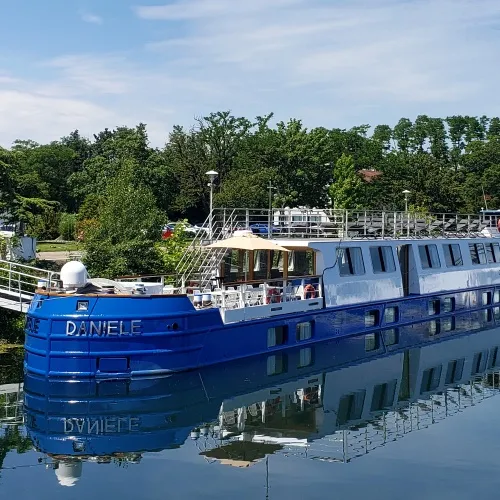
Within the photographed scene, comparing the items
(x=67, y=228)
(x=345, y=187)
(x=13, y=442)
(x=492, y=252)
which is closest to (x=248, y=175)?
(x=345, y=187)

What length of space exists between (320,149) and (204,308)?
42144 millimetres

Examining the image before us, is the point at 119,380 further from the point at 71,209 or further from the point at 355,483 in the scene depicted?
the point at 71,209

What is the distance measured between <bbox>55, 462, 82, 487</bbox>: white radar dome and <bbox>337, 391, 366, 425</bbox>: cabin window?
20.8ft

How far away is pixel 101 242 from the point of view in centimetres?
2948

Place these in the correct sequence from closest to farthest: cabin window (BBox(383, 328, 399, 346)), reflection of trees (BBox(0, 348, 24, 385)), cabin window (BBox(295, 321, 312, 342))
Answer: reflection of trees (BBox(0, 348, 24, 385)) → cabin window (BBox(295, 321, 312, 342)) → cabin window (BBox(383, 328, 399, 346))

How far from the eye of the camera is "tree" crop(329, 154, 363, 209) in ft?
199

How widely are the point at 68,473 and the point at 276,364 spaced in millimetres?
9521

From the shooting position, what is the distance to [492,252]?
3553cm

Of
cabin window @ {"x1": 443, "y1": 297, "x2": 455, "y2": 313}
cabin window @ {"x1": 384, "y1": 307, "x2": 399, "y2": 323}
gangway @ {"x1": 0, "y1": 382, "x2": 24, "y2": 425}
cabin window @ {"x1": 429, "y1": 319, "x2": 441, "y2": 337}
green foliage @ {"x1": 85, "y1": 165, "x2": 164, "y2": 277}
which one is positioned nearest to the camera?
gangway @ {"x1": 0, "y1": 382, "x2": 24, "y2": 425}

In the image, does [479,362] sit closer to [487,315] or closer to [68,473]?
[487,315]

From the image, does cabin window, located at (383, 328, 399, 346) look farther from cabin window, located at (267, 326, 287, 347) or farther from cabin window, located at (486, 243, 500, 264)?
cabin window, located at (486, 243, 500, 264)

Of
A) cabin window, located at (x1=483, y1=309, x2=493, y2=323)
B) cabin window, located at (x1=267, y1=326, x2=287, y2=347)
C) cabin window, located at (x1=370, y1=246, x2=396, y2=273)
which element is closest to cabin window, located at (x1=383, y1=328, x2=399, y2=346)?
cabin window, located at (x1=370, y1=246, x2=396, y2=273)

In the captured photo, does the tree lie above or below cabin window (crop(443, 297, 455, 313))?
above

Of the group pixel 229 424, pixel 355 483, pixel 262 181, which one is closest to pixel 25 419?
pixel 229 424
